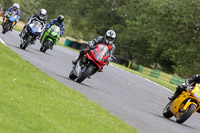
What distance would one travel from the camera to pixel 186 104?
12.9 meters

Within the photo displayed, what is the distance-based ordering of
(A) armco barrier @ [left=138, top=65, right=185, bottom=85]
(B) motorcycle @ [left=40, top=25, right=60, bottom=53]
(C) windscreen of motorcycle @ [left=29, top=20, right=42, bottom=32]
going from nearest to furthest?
1. (C) windscreen of motorcycle @ [left=29, top=20, right=42, bottom=32]
2. (B) motorcycle @ [left=40, top=25, right=60, bottom=53]
3. (A) armco barrier @ [left=138, top=65, right=185, bottom=85]

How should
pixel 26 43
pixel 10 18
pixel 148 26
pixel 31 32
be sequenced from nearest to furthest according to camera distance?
1. pixel 26 43
2. pixel 31 32
3. pixel 10 18
4. pixel 148 26

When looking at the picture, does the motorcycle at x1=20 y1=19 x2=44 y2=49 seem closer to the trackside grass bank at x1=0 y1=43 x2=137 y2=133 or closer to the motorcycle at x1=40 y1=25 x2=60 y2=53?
the motorcycle at x1=40 y1=25 x2=60 y2=53

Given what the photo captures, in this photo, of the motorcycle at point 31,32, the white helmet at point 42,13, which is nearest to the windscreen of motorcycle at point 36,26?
the motorcycle at point 31,32

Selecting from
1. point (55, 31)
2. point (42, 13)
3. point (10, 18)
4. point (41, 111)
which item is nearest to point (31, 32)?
point (42, 13)

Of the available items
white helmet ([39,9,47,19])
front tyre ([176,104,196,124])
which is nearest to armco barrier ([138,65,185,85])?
white helmet ([39,9,47,19])

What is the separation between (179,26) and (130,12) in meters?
24.9

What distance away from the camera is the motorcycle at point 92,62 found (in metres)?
14.8

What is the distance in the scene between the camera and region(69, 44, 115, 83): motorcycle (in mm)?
14820

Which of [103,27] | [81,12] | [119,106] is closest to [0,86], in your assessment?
[119,106]

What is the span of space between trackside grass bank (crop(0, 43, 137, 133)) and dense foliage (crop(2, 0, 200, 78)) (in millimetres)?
36317

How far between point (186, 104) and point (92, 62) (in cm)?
324

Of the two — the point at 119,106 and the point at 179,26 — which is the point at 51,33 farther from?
the point at 179,26

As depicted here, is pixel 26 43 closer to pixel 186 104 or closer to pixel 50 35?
pixel 50 35
